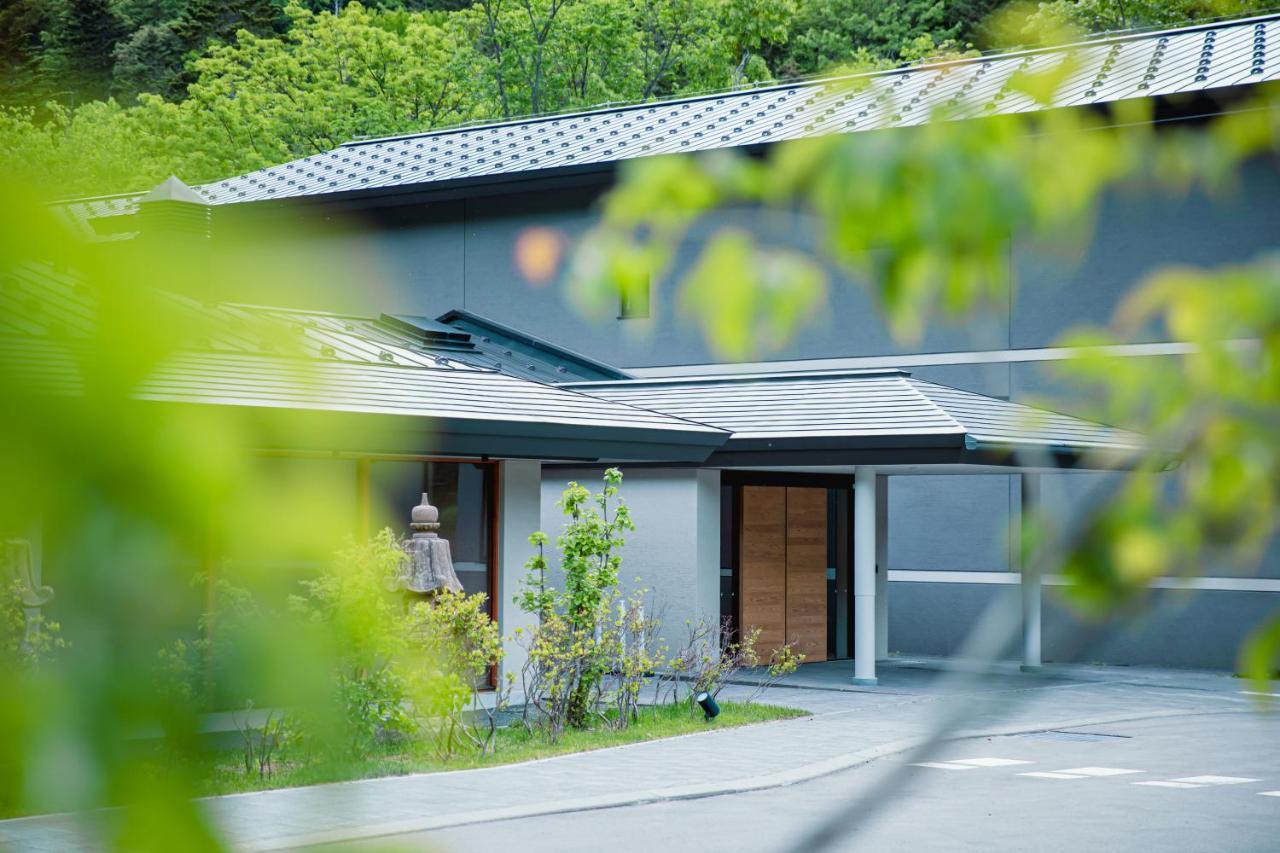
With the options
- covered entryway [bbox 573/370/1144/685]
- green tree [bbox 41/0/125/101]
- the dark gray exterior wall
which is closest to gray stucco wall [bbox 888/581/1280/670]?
the dark gray exterior wall

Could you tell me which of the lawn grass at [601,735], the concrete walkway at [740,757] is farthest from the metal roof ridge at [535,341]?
the lawn grass at [601,735]

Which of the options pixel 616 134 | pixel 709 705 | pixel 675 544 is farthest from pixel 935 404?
pixel 616 134

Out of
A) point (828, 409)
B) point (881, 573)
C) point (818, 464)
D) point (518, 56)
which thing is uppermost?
point (518, 56)

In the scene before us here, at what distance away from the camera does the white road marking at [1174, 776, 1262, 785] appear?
11734mm

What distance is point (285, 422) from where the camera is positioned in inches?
29.9

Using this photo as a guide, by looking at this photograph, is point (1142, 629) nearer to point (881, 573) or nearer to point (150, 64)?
point (881, 573)

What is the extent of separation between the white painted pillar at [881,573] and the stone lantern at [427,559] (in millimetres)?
8823

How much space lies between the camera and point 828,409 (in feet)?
62.6

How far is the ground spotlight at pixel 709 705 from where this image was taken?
1466 cm

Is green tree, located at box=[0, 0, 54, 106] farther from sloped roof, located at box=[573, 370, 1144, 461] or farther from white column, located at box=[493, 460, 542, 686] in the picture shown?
sloped roof, located at box=[573, 370, 1144, 461]

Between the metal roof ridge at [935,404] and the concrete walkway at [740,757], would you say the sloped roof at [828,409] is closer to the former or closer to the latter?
the metal roof ridge at [935,404]

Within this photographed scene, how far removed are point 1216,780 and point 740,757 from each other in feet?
12.2

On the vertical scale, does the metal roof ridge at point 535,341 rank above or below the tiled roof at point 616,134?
below

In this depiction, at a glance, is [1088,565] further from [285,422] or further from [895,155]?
[285,422]
